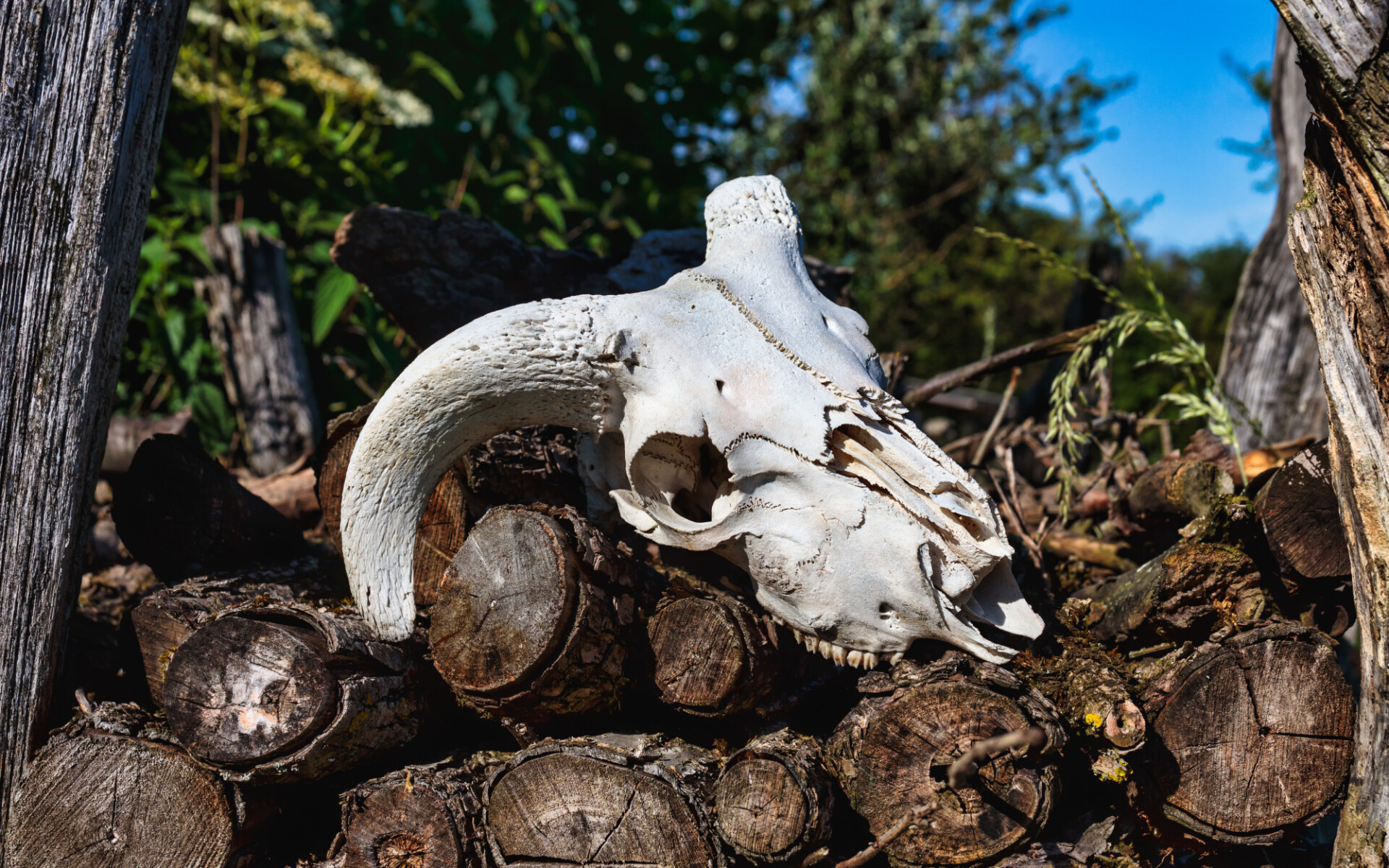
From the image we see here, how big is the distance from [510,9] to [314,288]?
6.32 ft

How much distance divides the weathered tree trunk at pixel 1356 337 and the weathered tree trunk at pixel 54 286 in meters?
2.75

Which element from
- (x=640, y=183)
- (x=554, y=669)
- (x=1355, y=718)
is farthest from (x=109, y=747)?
(x=640, y=183)

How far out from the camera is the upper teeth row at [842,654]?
78.2 inches

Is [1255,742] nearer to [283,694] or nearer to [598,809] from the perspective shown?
[598,809]

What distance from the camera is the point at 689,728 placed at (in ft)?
6.81

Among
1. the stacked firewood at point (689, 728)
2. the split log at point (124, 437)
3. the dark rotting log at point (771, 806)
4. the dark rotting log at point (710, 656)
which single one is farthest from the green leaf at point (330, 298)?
the dark rotting log at point (771, 806)

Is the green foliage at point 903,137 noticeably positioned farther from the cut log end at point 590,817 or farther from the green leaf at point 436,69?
the cut log end at point 590,817

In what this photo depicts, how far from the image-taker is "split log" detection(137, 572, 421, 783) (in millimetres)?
1873

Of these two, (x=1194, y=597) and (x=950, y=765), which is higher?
(x=1194, y=597)

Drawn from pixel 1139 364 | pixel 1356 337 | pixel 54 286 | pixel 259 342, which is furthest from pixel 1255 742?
pixel 259 342

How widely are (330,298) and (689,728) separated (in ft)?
9.93

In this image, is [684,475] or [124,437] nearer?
[684,475]

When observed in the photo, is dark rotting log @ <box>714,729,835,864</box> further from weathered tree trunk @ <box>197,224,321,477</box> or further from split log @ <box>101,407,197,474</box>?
weathered tree trunk @ <box>197,224,321,477</box>

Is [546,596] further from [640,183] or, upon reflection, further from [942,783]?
[640,183]
